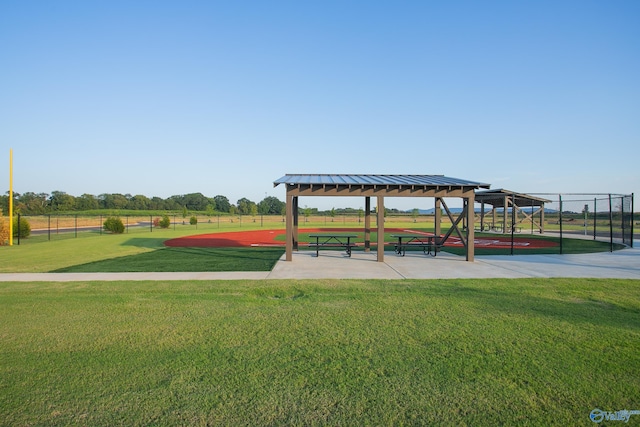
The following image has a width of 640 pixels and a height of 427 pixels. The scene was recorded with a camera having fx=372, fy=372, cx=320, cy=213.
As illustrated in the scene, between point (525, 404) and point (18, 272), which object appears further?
point (18, 272)

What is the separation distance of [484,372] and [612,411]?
1042 mm

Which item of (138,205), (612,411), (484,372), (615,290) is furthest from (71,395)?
(138,205)

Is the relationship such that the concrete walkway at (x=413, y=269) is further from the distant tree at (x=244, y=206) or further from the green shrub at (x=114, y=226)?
the distant tree at (x=244, y=206)

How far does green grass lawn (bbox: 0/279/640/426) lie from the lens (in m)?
3.12

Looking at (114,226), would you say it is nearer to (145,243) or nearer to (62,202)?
(145,243)

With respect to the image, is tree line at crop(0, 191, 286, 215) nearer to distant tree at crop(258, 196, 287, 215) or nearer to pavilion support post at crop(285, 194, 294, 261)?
distant tree at crop(258, 196, 287, 215)

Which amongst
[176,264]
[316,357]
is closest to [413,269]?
[316,357]

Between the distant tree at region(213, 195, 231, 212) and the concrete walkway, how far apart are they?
111909mm

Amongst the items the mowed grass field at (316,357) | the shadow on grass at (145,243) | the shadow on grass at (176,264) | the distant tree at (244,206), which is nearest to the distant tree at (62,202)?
the distant tree at (244,206)

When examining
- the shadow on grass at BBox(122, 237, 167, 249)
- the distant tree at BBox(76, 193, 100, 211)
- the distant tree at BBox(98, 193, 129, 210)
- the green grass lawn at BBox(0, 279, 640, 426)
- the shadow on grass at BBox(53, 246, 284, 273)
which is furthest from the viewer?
the distant tree at BBox(98, 193, 129, 210)

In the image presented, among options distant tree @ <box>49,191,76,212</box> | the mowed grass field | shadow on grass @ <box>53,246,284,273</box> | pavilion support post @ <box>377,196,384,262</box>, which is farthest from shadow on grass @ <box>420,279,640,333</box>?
distant tree @ <box>49,191,76,212</box>

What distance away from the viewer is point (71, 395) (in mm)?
3338

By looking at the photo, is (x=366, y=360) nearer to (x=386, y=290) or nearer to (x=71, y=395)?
(x=71, y=395)

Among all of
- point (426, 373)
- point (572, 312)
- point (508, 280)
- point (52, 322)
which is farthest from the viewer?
point (508, 280)
